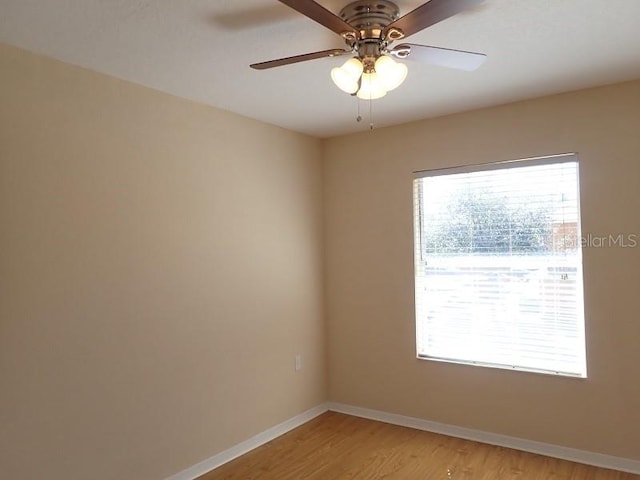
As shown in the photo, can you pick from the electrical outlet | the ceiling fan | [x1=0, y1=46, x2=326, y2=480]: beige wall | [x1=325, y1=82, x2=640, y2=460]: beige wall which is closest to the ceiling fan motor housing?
the ceiling fan

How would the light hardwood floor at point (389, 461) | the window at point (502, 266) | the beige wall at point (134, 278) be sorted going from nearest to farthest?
the beige wall at point (134, 278)
the light hardwood floor at point (389, 461)
the window at point (502, 266)

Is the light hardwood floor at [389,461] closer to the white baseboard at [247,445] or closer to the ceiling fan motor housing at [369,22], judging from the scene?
the white baseboard at [247,445]

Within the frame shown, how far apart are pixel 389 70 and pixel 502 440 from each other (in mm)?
2735

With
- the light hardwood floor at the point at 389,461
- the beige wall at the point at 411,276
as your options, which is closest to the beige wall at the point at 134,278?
the light hardwood floor at the point at 389,461

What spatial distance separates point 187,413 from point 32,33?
89.0 inches

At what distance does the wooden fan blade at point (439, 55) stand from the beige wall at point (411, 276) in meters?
1.45

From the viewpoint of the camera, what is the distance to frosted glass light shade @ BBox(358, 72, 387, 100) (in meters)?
1.87

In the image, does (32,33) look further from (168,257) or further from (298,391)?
(298,391)

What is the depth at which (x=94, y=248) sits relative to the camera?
247cm

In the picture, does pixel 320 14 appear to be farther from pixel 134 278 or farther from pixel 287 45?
pixel 134 278

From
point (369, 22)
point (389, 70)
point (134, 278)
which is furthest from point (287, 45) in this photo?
point (134, 278)

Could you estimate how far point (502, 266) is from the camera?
330 centimetres

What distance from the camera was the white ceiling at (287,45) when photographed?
1.90 metres

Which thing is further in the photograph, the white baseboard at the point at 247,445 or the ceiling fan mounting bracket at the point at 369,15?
the white baseboard at the point at 247,445
